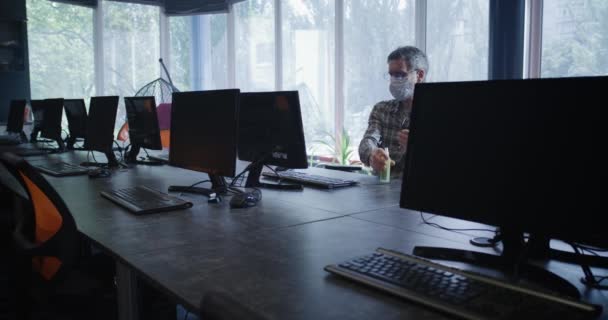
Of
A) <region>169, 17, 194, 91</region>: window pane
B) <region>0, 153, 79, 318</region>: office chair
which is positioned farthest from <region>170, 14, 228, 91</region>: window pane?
<region>0, 153, 79, 318</region>: office chair

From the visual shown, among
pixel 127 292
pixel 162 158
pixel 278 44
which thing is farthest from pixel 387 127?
pixel 278 44

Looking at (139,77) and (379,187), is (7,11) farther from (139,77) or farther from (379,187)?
(379,187)

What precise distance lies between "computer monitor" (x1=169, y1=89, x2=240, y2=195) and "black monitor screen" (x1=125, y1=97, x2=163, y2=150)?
82 cm

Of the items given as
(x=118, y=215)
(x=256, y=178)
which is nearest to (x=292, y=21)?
(x=256, y=178)

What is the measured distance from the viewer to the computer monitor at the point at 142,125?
10.3ft

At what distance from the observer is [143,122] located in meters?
3.25

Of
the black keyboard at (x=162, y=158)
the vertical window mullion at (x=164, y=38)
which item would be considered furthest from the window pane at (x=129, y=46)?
the black keyboard at (x=162, y=158)

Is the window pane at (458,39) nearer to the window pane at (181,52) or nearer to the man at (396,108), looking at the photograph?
the man at (396,108)

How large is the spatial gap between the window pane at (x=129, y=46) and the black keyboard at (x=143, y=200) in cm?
501

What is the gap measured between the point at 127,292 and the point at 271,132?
→ 1.14 m

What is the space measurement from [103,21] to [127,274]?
6468mm

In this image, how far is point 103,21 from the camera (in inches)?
274

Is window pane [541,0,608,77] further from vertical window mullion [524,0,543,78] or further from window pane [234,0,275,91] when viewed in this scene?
window pane [234,0,275,91]

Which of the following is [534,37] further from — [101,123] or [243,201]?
[101,123]
